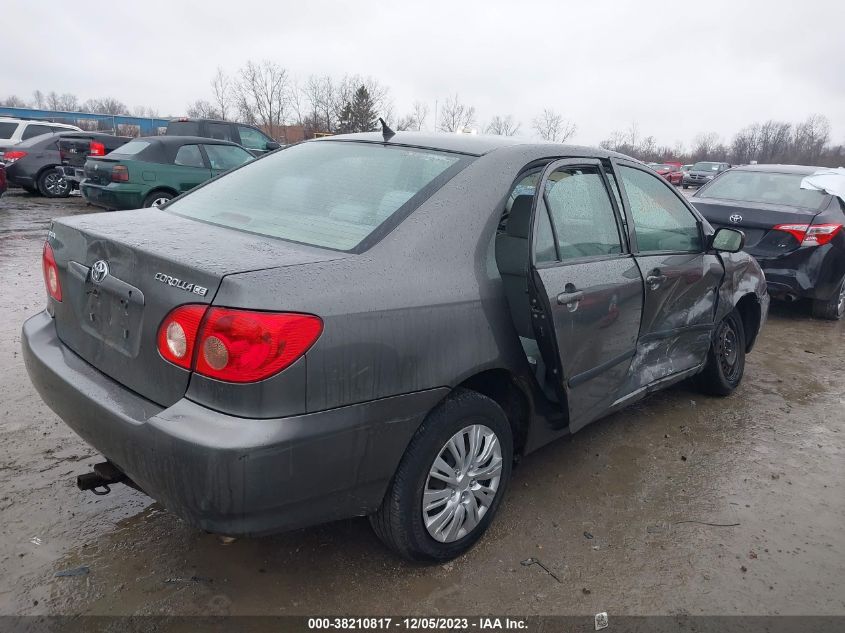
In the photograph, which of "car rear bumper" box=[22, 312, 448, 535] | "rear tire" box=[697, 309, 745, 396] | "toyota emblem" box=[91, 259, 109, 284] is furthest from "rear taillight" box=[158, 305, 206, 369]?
"rear tire" box=[697, 309, 745, 396]

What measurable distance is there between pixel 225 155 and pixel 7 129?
8767mm

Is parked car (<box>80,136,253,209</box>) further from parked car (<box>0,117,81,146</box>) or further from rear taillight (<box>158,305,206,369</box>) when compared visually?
rear taillight (<box>158,305,206,369</box>)

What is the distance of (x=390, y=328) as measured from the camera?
6.85 ft

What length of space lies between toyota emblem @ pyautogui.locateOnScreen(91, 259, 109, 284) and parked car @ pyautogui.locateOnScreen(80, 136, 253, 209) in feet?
26.6

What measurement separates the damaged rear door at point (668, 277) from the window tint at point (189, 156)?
861 centimetres

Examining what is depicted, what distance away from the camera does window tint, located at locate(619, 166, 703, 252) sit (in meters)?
3.41

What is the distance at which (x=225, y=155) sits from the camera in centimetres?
1100

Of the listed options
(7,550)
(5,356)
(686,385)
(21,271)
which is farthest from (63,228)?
(21,271)

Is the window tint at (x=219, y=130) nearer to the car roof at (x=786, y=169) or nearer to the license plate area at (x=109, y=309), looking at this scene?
the car roof at (x=786, y=169)

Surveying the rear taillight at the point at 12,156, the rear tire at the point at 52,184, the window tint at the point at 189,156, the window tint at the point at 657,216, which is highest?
the window tint at the point at 657,216

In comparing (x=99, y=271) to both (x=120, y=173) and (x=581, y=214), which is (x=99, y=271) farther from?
(x=120, y=173)

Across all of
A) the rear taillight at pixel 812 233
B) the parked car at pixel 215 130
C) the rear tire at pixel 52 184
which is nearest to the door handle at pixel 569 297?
the rear taillight at pixel 812 233

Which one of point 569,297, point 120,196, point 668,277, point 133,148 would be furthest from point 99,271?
point 133,148

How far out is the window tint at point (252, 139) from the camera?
46.0 ft
